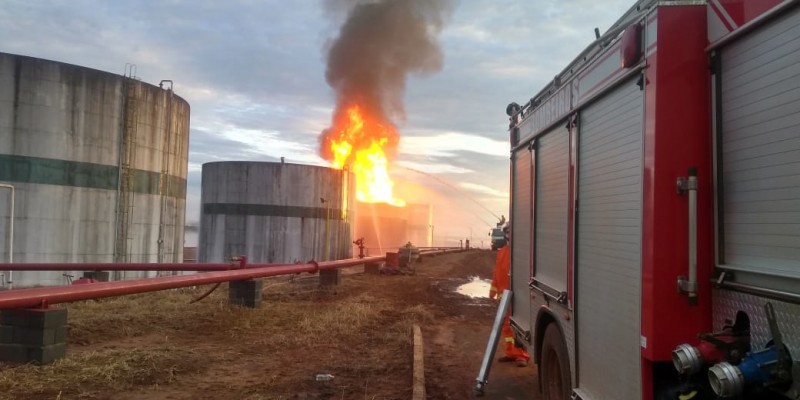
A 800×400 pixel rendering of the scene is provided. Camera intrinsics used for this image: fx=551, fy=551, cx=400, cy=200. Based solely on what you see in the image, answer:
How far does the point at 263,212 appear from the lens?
1154 inches

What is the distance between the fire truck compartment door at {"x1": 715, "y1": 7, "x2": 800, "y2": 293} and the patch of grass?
5.76 metres

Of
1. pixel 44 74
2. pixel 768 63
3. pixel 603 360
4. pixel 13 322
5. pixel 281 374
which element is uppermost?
pixel 44 74

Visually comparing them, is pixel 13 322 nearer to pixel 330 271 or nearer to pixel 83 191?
pixel 330 271

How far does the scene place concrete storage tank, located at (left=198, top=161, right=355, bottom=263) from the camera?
29203 mm

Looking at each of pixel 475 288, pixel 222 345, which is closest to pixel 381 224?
pixel 475 288

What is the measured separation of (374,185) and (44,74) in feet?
82.1

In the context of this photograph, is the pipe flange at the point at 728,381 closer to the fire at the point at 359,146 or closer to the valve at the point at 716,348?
the valve at the point at 716,348

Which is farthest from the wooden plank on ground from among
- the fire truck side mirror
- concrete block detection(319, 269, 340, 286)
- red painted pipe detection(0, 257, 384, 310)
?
concrete block detection(319, 269, 340, 286)

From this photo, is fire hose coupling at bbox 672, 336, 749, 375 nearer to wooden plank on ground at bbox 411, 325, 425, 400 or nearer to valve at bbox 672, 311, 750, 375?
valve at bbox 672, 311, 750, 375

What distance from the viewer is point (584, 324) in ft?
12.4

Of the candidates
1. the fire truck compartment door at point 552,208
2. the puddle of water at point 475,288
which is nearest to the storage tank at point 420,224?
the puddle of water at point 475,288

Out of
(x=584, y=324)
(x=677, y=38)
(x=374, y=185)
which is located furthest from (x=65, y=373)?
(x=374, y=185)

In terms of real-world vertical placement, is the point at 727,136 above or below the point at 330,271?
above

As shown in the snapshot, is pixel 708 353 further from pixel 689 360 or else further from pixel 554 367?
pixel 554 367
